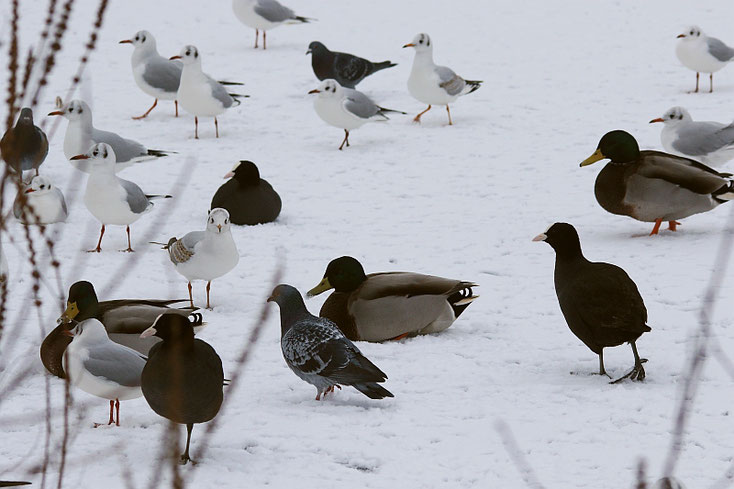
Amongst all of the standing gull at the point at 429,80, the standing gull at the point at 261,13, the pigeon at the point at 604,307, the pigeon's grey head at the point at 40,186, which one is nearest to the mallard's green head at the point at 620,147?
the pigeon at the point at 604,307

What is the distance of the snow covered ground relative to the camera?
4.91 m

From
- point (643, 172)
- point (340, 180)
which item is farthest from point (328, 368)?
point (340, 180)

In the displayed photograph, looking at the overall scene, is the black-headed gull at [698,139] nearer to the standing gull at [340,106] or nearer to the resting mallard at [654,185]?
the resting mallard at [654,185]

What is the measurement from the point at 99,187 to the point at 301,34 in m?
8.58

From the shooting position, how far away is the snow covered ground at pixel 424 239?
4.91m

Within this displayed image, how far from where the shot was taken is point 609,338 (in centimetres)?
553

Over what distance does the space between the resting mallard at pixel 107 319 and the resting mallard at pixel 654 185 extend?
3.76 m

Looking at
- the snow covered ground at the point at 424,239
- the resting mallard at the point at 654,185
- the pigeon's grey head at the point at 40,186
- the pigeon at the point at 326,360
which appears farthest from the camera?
the pigeon's grey head at the point at 40,186

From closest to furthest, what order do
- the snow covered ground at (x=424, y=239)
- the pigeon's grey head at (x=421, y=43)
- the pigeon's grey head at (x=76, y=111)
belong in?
the snow covered ground at (x=424, y=239), the pigeon's grey head at (x=76, y=111), the pigeon's grey head at (x=421, y=43)

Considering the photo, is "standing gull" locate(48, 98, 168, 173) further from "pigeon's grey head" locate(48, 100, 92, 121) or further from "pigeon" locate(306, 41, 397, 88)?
"pigeon" locate(306, 41, 397, 88)

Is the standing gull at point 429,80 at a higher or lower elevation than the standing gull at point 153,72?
higher

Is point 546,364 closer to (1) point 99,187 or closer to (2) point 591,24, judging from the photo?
(1) point 99,187

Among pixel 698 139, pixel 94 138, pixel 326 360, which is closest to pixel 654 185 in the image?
pixel 698 139

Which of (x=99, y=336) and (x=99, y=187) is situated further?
(x=99, y=187)
